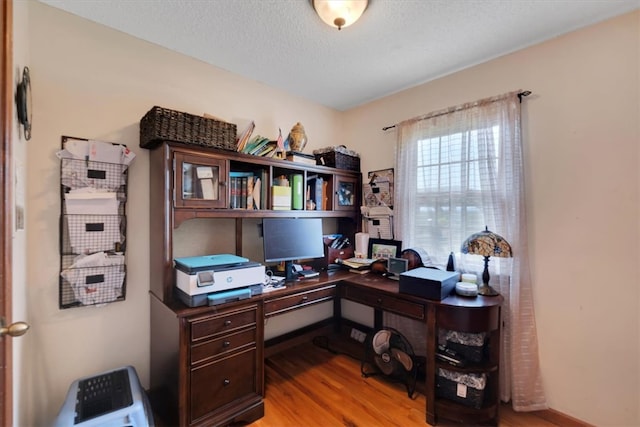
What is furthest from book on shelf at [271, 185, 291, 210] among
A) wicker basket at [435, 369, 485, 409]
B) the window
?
wicker basket at [435, 369, 485, 409]

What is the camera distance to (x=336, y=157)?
2645 mm

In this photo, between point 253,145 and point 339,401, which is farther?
point 253,145

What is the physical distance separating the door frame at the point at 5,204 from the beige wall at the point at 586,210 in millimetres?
2555

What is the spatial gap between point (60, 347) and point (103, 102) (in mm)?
1486

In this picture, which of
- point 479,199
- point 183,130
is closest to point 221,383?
point 183,130

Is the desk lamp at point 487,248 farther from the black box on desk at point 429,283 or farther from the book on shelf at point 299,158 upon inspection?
the book on shelf at point 299,158

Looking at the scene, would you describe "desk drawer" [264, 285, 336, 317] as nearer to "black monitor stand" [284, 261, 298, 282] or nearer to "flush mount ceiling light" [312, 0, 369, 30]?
"black monitor stand" [284, 261, 298, 282]

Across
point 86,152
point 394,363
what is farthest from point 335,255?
point 86,152

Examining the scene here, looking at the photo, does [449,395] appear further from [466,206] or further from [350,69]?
[350,69]

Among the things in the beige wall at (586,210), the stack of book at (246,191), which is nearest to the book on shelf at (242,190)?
the stack of book at (246,191)

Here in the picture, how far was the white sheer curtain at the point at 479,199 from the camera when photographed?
182 centimetres

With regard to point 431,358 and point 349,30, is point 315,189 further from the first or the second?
point 431,358

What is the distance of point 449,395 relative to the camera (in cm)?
175

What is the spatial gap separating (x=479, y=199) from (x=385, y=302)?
3.41ft
